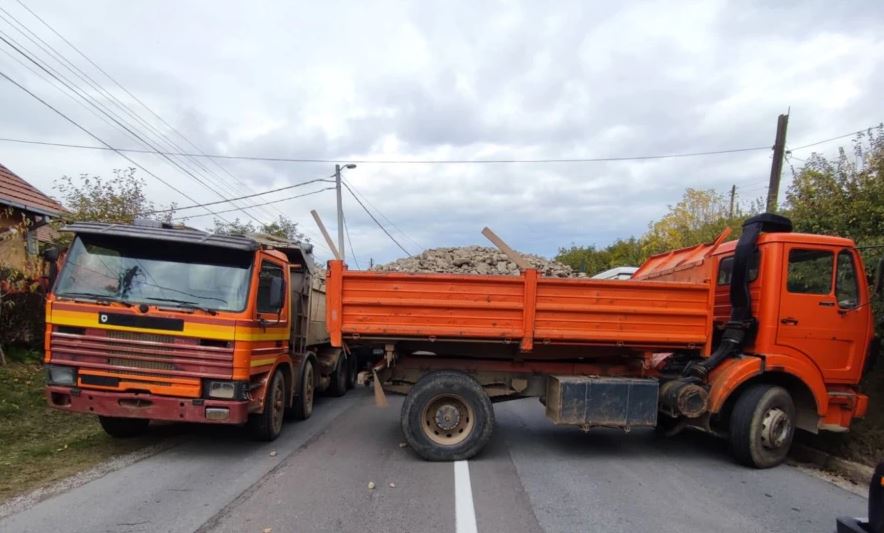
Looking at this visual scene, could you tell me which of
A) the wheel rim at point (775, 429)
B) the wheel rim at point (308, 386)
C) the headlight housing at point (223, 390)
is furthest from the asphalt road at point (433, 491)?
the wheel rim at point (308, 386)

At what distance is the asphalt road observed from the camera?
15.8ft

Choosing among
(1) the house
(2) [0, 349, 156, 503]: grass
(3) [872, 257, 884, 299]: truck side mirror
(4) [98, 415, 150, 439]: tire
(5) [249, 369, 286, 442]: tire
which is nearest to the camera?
(2) [0, 349, 156, 503]: grass

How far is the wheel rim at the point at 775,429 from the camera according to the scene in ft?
22.7

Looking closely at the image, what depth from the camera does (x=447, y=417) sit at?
23.2 feet

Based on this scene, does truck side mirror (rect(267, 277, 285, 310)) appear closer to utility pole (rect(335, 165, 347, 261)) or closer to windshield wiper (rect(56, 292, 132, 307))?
windshield wiper (rect(56, 292, 132, 307))

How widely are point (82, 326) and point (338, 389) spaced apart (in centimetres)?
663

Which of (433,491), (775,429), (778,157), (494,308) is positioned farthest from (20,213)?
(778,157)

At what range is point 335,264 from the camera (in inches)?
266

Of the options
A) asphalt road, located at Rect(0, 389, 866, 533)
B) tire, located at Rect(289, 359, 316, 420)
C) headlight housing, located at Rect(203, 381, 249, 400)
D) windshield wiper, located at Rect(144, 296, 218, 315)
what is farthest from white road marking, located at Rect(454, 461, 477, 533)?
tire, located at Rect(289, 359, 316, 420)

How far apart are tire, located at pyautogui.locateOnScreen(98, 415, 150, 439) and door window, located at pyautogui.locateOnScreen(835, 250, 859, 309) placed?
844 centimetres

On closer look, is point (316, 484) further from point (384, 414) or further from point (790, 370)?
point (790, 370)

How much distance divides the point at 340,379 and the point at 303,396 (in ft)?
10.7

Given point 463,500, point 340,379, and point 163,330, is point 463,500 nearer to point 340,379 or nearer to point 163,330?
point 163,330

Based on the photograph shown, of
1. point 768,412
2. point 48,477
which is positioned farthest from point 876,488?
point 48,477
